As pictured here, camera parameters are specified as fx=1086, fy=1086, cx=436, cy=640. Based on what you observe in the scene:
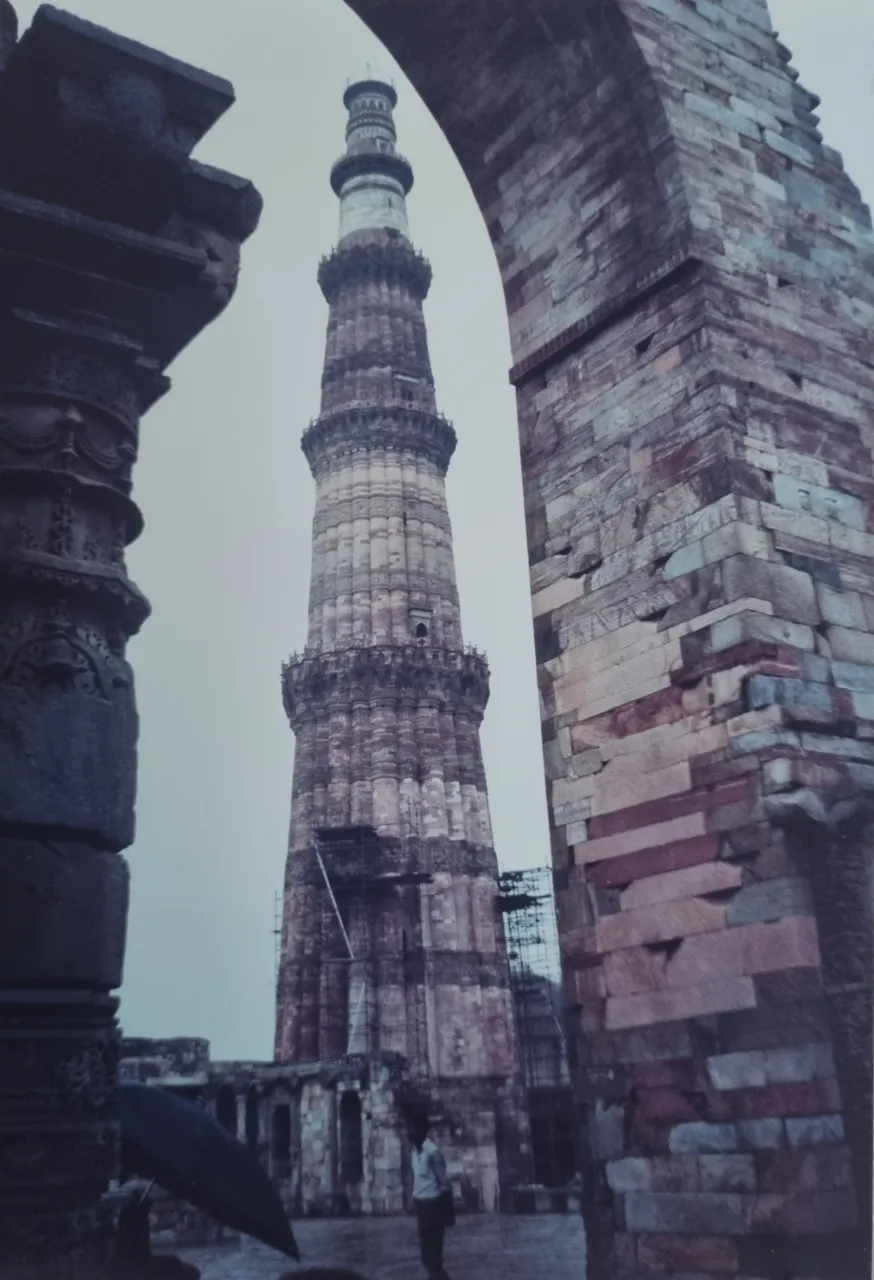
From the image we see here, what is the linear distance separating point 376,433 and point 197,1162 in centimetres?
2498

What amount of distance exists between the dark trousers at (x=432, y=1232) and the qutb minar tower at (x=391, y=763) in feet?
46.5

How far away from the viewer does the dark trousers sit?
7.04 meters

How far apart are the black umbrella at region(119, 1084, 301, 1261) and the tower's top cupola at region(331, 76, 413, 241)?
98.1 feet

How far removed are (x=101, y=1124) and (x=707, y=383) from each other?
422cm

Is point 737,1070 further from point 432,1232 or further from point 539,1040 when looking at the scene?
point 539,1040

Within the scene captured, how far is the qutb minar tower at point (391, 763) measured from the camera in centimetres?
2273

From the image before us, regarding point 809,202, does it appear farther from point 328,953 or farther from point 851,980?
point 328,953

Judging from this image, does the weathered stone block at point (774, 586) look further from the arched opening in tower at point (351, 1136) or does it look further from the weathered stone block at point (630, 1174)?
the arched opening in tower at point (351, 1136)

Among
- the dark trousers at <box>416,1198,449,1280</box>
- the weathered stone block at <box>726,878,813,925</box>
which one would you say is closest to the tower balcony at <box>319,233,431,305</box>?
the dark trousers at <box>416,1198,449,1280</box>

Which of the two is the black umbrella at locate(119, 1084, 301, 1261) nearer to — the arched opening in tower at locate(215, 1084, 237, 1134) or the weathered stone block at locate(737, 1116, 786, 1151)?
the weathered stone block at locate(737, 1116, 786, 1151)

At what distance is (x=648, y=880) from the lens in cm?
496

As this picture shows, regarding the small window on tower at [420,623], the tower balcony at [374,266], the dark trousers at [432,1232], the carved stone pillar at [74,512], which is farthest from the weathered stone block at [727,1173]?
the tower balcony at [374,266]

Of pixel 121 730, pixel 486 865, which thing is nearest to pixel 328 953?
pixel 486 865

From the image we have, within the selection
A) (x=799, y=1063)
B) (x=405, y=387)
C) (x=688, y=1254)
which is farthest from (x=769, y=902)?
(x=405, y=387)
